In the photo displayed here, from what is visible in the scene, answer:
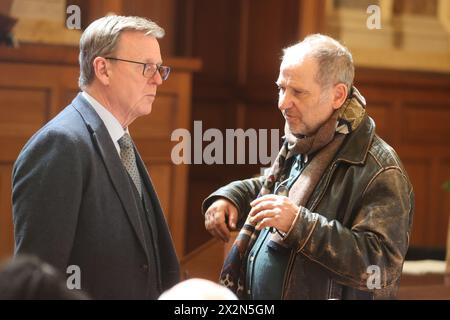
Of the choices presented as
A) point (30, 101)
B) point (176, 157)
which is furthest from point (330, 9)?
point (30, 101)

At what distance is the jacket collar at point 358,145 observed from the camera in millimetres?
2346

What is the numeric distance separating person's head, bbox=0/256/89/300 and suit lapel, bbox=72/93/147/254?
1.14 metres

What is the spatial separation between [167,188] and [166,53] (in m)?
1.75

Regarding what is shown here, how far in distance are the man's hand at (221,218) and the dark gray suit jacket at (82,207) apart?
→ 0.30 meters

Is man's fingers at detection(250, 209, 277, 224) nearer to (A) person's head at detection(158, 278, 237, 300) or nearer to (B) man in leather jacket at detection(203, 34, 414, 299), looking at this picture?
(B) man in leather jacket at detection(203, 34, 414, 299)

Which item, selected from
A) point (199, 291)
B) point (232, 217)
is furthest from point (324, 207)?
point (199, 291)

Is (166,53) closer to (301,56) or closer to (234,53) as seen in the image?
(234,53)

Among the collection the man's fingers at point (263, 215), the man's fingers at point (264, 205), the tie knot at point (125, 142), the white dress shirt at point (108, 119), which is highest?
the white dress shirt at point (108, 119)

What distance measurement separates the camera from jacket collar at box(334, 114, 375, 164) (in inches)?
92.4

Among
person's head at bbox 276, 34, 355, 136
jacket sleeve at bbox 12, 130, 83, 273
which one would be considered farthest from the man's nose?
jacket sleeve at bbox 12, 130, 83, 273

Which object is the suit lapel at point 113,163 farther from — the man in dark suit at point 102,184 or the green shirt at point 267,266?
the green shirt at point 267,266

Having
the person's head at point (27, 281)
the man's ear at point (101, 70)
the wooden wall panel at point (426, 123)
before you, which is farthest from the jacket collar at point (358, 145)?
the wooden wall panel at point (426, 123)

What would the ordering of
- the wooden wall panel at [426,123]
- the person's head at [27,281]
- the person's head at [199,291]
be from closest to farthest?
the person's head at [27,281] → the person's head at [199,291] → the wooden wall panel at [426,123]

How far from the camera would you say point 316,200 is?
2367 millimetres
